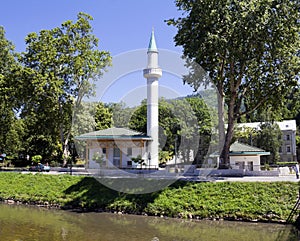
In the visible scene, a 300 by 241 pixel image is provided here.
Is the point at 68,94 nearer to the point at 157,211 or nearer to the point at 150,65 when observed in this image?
the point at 150,65

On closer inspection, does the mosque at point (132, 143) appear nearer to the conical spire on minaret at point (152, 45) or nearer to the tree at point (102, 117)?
the conical spire on minaret at point (152, 45)

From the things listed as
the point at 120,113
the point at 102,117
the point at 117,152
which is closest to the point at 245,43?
the point at 117,152

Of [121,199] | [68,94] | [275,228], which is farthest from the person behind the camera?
[68,94]

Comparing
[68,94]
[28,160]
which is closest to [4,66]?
[68,94]

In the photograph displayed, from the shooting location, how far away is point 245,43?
2559cm

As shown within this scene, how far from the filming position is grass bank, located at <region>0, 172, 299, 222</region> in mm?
19720

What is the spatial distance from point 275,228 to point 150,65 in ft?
75.1

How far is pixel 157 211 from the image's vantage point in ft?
69.7

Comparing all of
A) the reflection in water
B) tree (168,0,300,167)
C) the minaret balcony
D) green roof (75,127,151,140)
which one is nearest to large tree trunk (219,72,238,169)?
tree (168,0,300,167)

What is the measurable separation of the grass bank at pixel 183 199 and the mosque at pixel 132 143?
967cm

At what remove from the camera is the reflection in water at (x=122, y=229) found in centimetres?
1606

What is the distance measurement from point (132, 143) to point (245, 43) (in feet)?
53.1

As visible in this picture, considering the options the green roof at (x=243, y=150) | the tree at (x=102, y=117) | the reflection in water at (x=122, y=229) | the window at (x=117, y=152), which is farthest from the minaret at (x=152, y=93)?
the tree at (x=102, y=117)

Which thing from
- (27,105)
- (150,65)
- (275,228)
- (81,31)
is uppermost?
(81,31)
